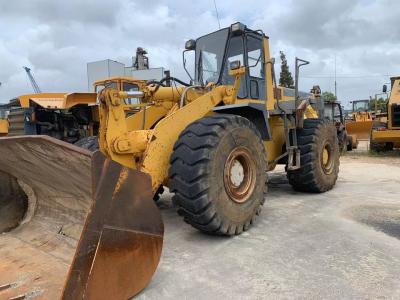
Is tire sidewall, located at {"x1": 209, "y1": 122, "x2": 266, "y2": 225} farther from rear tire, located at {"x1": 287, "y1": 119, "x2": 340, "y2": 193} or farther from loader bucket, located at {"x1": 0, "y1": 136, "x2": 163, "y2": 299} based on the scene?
rear tire, located at {"x1": 287, "y1": 119, "x2": 340, "y2": 193}

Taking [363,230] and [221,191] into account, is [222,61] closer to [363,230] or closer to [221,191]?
[221,191]

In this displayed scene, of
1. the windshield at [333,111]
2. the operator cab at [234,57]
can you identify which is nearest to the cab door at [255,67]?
the operator cab at [234,57]

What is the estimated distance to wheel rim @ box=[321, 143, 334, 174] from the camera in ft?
23.4

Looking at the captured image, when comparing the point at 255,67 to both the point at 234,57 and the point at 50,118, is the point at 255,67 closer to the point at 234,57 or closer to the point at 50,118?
the point at 234,57

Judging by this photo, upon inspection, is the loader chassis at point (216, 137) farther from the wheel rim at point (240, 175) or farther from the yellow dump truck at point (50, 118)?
the yellow dump truck at point (50, 118)

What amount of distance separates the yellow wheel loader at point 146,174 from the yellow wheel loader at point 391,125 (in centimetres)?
708

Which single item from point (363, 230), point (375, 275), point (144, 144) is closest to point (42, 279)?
point (144, 144)

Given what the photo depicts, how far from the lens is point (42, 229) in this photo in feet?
13.3

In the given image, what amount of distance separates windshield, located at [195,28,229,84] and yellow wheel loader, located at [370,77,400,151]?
28.1 ft

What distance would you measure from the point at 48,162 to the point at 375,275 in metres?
2.73

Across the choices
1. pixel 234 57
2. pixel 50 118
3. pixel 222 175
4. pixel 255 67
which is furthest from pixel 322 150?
pixel 50 118

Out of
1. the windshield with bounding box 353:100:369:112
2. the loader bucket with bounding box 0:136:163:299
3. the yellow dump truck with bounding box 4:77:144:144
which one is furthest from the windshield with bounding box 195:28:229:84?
the windshield with bounding box 353:100:369:112

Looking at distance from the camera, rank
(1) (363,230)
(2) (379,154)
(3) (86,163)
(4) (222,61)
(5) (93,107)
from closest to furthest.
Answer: (3) (86,163)
(1) (363,230)
(4) (222,61)
(5) (93,107)
(2) (379,154)

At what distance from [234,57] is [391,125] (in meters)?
8.81
